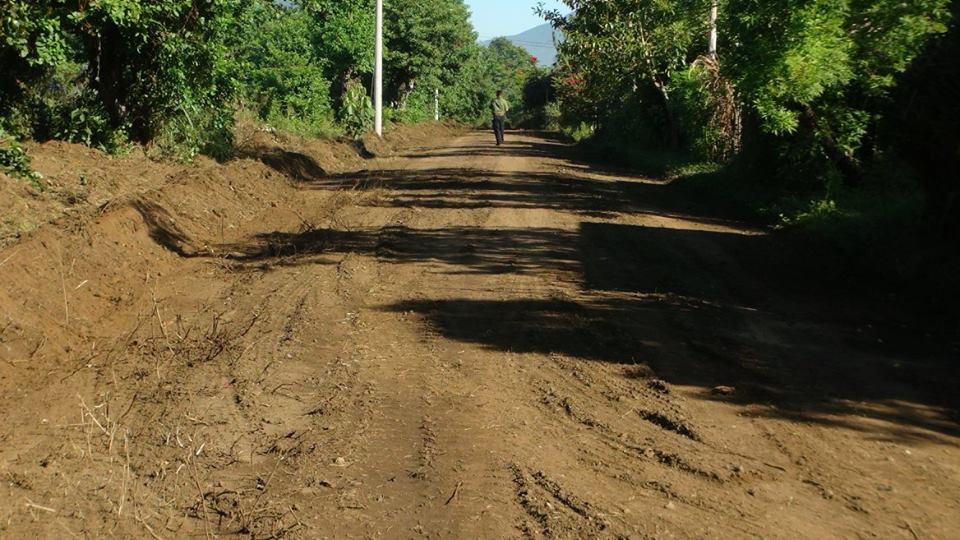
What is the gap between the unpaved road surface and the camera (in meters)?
4.79

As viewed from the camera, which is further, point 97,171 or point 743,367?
point 97,171

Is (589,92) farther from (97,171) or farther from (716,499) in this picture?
(716,499)

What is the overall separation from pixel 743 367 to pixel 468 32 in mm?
55868

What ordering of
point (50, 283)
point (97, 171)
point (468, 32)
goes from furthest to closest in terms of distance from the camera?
1. point (468, 32)
2. point (97, 171)
3. point (50, 283)

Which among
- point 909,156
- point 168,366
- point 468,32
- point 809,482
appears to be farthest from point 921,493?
point 468,32

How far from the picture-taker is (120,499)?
4898mm

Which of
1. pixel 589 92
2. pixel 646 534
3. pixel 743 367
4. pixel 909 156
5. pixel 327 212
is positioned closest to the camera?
pixel 646 534

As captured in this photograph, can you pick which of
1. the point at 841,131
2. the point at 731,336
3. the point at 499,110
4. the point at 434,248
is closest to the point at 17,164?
the point at 434,248

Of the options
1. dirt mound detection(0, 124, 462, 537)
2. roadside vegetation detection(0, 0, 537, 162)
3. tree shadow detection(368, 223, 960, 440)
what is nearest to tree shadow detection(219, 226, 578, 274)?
tree shadow detection(368, 223, 960, 440)

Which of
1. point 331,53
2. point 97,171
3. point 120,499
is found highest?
point 331,53

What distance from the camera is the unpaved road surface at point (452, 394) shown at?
15.7 feet

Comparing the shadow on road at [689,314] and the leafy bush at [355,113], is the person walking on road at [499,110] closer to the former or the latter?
the leafy bush at [355,113]

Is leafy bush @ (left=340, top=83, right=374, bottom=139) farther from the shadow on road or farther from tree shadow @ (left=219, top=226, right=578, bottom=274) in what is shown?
tree shadow @ (left=219, top=226, right=578, bottom=274)

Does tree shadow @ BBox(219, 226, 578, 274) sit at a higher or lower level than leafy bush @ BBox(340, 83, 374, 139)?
lower
